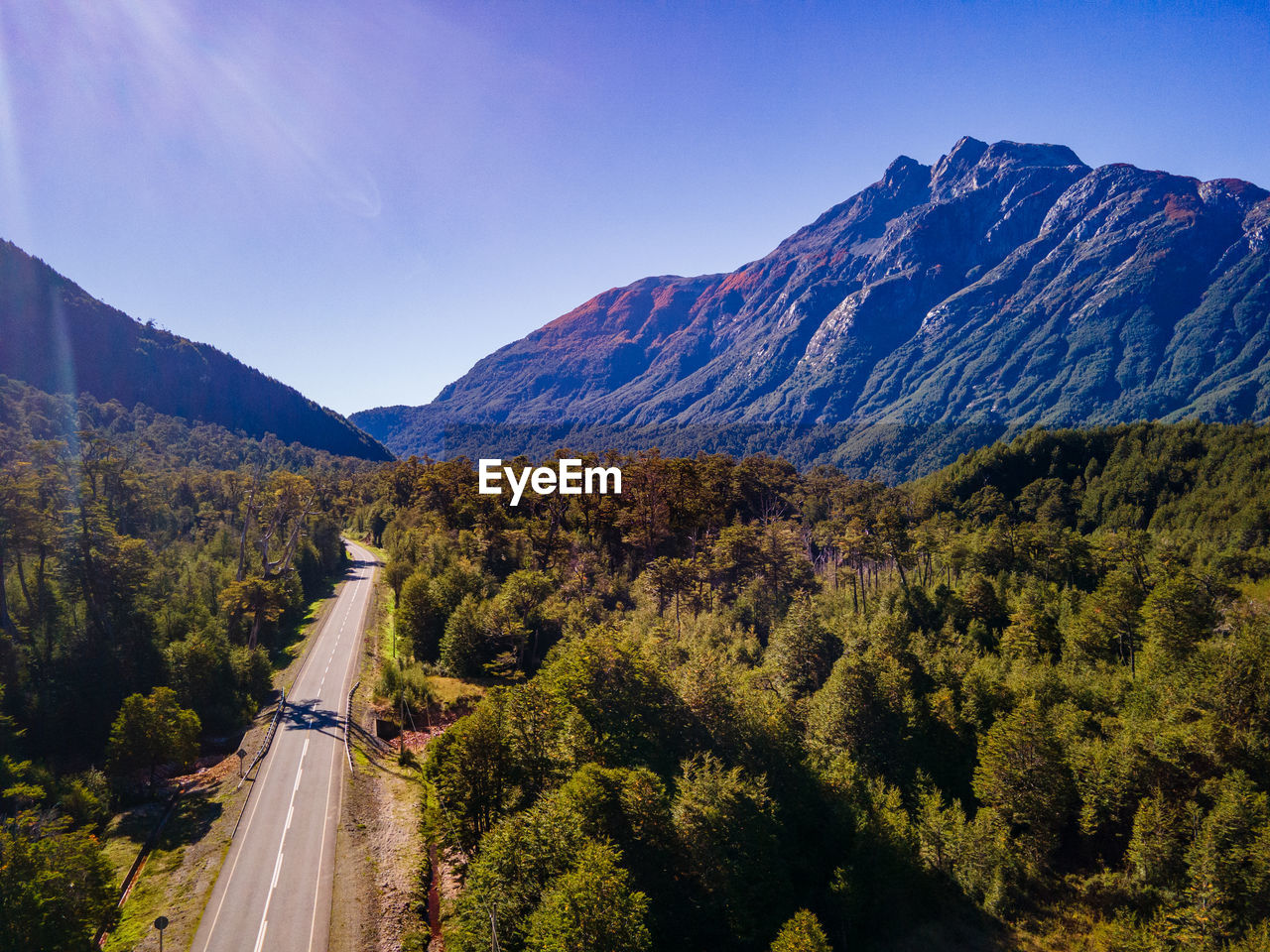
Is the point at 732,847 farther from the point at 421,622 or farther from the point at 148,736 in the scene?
the point at 421,622

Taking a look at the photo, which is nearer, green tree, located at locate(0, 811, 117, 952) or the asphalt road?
green tree, located at locate(0, 811, 117, 952)

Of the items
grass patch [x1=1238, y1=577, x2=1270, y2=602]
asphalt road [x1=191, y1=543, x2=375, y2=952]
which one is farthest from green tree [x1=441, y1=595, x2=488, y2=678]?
grass patch [x1=1238, y1=577, x2=1270, y2=602]

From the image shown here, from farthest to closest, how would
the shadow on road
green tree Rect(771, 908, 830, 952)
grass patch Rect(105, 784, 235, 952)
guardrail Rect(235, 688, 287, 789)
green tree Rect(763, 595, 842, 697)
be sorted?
1. the shadow on road
2. green tree Rect(763, 595, 842, 697)
3. guardrail Rect(235, 688, 287, 789)
4. grass patch Rect(105, 784, 235, 952)
5. green tree Rect(771, 908, 830, 952)

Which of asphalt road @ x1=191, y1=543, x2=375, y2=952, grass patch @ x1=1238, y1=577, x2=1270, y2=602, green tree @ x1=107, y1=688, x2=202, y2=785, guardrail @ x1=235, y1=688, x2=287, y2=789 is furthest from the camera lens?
grass patch @ x1=1238, y1=577, x2=1270, y2=602

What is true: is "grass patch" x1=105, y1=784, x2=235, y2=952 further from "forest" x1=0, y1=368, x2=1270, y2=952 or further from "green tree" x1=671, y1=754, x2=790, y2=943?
"green tree" x1=671, y1=754, x2=790, y2=943

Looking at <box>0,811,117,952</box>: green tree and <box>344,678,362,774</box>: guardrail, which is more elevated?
<box>0,811,117,952</box>: green tree

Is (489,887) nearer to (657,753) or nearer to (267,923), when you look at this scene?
(657,753)

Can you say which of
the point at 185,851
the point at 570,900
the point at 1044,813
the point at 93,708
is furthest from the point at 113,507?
the point at 1044,813
